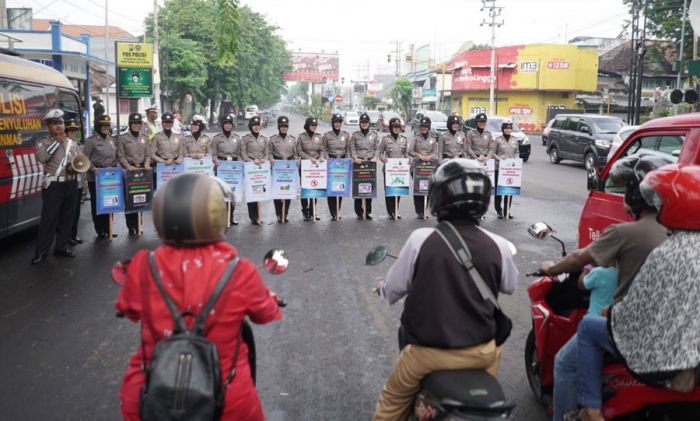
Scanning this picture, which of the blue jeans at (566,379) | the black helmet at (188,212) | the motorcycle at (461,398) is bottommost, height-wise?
the blue jeans at (566,379)

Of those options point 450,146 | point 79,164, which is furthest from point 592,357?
point 450,146

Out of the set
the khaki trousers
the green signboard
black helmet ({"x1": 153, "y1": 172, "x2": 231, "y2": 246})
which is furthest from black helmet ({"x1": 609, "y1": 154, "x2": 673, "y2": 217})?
the green signboard

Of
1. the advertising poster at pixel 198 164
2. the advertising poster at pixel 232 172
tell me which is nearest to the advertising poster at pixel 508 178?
the advertising poster at pixel 232 172

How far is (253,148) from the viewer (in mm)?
11289

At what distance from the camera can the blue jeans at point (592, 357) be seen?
3.06 metres

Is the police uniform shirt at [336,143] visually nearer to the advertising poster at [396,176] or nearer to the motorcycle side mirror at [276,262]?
the advertising poster at [396,176]

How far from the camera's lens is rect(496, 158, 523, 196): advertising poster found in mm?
11844

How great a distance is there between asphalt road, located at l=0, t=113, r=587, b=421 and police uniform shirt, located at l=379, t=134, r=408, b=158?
182 centimetres

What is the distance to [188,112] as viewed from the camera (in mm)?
51344

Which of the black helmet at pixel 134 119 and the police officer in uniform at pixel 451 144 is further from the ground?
the black helmet at pixel 134 119

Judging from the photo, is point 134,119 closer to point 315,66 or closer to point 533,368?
point 533,368

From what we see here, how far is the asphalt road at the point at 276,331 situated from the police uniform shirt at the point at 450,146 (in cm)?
210

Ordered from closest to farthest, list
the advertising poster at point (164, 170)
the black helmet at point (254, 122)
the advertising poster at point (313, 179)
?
the advertising poster at point (164, 170), the black helmet at point (254, 122), the advertising poster at point (313, 179)

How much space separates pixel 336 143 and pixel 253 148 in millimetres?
1495
